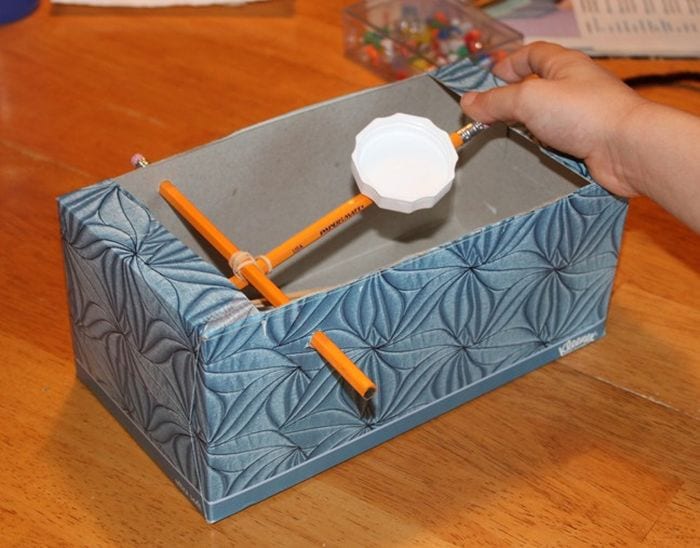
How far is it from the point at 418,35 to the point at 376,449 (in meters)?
0.42

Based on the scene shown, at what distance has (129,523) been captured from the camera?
561 millimetres

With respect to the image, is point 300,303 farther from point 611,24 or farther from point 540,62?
point 611,24

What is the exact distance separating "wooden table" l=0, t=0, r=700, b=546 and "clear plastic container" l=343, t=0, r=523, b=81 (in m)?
0.10

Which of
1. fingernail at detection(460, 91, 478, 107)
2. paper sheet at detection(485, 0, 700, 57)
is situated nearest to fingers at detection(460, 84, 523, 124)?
fingernail at detection(460, 91, 478, 107)

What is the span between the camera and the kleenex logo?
67 centimetres

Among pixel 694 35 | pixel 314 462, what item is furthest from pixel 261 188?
pixel 694 35

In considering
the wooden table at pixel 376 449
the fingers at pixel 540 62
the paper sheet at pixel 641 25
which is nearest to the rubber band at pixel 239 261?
the wooden table at pixel 376 449

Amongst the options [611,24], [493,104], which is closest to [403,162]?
[493,104]

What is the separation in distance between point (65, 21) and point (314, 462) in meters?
0.52

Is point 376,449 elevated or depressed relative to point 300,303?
depressed

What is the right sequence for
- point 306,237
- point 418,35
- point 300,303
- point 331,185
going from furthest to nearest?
point 418,35
point 331,185
point 306,237
point 300,303

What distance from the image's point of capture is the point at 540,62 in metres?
0.69

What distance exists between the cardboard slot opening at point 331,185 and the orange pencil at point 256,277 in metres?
0.02

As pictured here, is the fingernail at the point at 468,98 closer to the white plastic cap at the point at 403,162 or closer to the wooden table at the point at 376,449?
the white plastic cap at the point at 403,162
